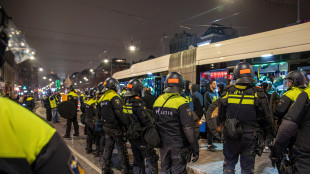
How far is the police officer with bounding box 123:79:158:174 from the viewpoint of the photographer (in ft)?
14.0

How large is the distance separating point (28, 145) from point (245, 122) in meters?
3.58

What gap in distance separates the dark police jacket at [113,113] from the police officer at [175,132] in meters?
1.68

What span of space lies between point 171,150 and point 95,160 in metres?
3.80

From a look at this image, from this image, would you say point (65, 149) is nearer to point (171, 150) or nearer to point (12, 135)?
point (12, 135)

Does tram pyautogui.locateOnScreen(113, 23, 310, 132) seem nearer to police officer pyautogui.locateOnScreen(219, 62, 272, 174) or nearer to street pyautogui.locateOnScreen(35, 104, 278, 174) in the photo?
street pyautogui.locateOnScreen(35, 104, 278, 174)

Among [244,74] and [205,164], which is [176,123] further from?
[205,164]

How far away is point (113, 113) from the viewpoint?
5.24 m

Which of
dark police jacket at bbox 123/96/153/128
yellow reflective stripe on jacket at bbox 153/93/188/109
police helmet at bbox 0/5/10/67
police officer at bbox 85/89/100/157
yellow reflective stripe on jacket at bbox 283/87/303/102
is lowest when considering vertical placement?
police officer at bbox 85/89/100/157

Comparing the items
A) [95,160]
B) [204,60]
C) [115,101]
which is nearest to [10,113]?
[115,101]

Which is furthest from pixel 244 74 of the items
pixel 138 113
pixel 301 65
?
pixel 301 65

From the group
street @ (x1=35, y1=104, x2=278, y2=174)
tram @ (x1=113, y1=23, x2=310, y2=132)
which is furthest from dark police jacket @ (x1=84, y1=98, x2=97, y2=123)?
tram @ (x1=113, y1=23, x2=310, y2=132)

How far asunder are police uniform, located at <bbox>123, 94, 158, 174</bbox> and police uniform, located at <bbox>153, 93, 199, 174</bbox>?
0.65 metres

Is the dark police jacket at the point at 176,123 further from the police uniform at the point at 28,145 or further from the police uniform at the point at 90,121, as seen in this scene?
the police uniform at the point at 90,121

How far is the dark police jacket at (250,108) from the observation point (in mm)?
3619
